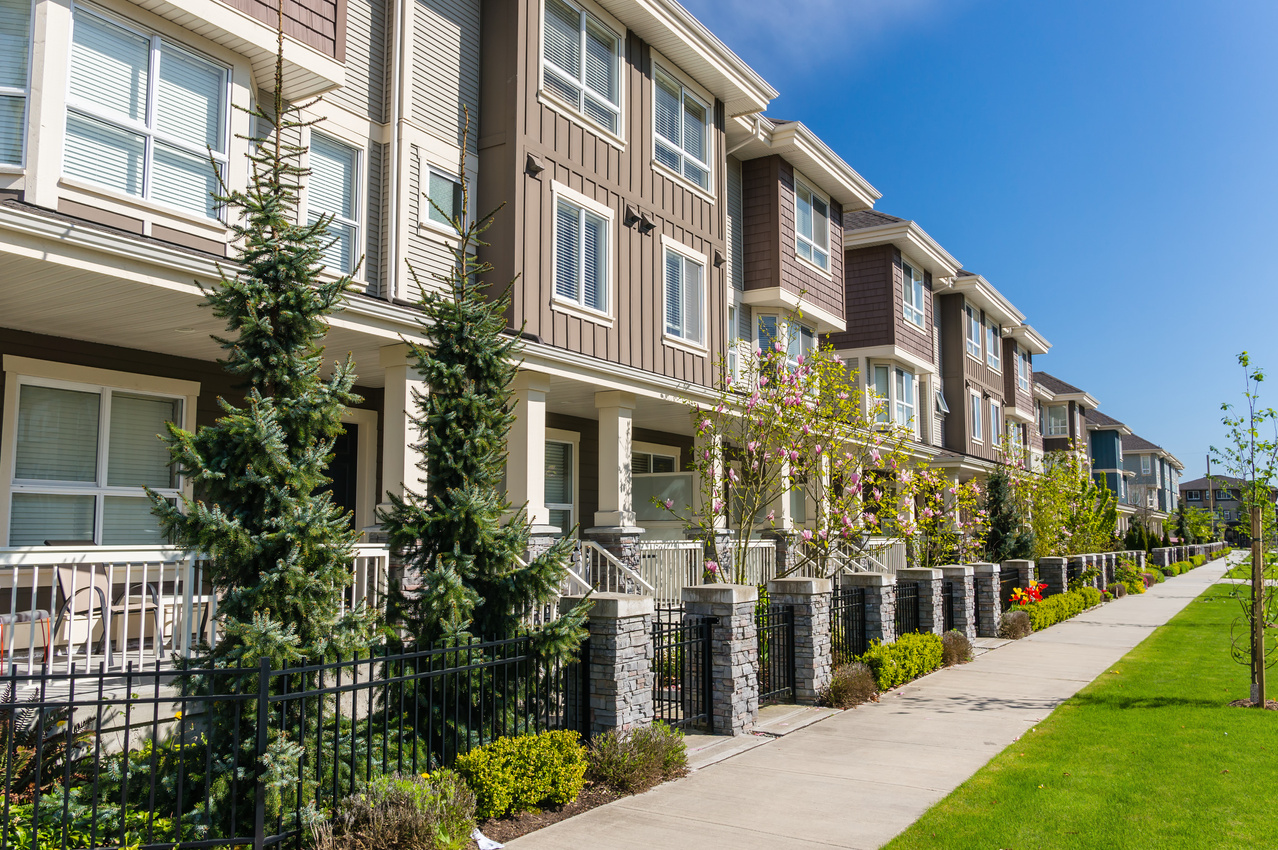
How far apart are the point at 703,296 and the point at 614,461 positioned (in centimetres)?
458

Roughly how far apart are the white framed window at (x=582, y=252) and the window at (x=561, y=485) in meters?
3.17

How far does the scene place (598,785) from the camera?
314 inches

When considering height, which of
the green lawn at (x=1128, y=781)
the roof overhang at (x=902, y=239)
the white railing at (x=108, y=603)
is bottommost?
the green lawn at (x=1128, y=781)

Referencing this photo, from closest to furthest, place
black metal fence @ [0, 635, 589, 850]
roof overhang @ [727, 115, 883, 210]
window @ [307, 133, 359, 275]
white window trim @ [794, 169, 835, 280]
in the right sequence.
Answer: black metal fence @ [0, 635, 589, 850] → window @ [307, 133, 359, 275] → roof overhang @ [727, 115, 883, 210] → white window trim @ [794, 169, 835, 280]

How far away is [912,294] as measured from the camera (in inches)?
1139

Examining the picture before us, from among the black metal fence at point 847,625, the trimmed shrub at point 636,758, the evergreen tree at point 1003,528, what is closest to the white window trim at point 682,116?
the black metal fence at point 847,625

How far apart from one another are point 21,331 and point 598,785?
24.9ft

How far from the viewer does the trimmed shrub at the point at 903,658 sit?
12.7 metres

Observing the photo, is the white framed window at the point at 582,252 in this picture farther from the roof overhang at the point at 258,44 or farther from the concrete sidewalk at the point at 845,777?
the concrete sidewalk at the point at 845,777

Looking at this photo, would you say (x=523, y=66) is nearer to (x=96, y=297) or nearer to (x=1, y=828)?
(x=96, y=297)

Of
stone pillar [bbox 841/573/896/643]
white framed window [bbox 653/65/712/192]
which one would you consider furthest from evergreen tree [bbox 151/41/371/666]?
white framed window [bbox 653/65/712/192]

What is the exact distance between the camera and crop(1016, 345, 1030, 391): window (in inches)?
1602

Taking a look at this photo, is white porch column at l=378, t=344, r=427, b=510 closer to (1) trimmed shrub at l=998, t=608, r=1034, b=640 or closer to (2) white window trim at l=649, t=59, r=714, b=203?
(2) white window trim at l=649, t=59, r=714, b=203

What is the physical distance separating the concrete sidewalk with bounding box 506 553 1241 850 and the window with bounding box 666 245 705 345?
23.8ft
